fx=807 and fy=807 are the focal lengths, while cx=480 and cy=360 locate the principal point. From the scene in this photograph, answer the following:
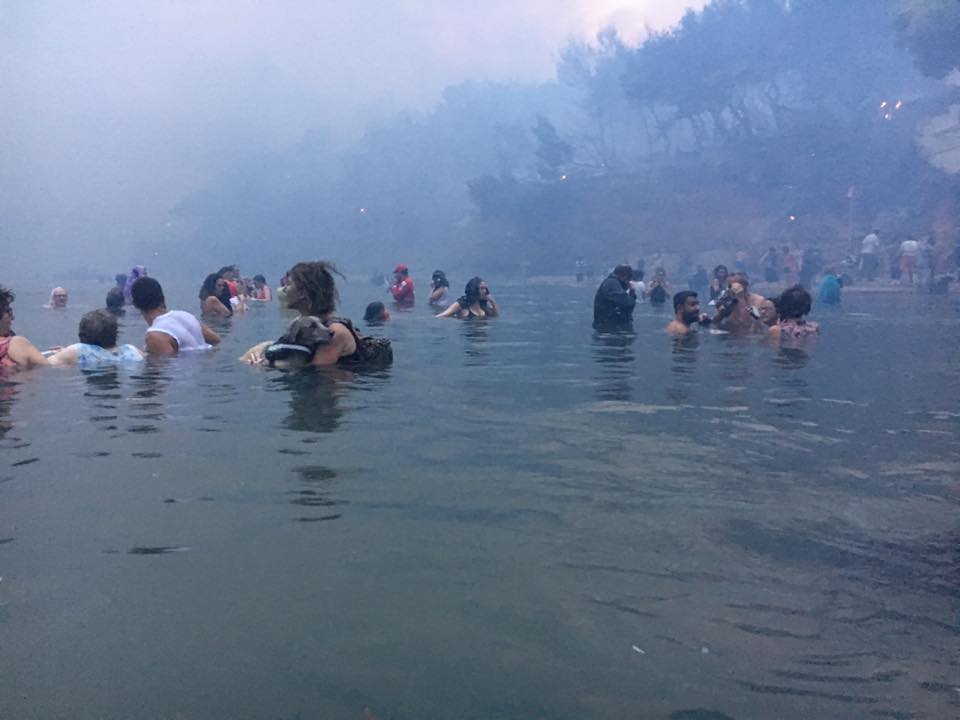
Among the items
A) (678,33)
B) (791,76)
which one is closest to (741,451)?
(678,33)

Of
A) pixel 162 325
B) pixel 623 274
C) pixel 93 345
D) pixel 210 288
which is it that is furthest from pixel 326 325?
pixel 210 288

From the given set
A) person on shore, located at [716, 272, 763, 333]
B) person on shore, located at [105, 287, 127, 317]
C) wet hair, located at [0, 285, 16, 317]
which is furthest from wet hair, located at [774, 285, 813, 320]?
person on shore, located at [105, 287, 127, 317]

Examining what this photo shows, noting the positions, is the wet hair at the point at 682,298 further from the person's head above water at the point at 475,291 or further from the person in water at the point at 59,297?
the person in water at the point at 59,297

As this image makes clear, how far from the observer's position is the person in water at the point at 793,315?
12.4 m

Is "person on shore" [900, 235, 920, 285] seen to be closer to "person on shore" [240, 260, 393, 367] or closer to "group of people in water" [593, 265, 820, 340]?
"group of people in water" [593, 265, 820, 340]

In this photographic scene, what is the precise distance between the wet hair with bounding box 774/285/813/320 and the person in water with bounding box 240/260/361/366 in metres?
7.11

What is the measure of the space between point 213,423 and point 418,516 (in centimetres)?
306

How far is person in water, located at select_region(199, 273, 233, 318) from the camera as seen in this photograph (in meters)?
17.6

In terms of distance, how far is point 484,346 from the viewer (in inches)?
511

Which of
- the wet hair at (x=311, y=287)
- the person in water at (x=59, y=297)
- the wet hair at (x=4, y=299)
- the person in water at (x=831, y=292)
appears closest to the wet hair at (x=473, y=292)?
the wet hair at (x=311, y=287)

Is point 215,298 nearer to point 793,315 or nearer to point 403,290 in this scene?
point 403,290

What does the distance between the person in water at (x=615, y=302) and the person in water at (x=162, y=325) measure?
24.9ft

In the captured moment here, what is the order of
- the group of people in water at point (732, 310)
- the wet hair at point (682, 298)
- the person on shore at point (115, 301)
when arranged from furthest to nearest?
the person on shore at point (115, 301) < the wet hair at point (682, 298) < the group of people in water at point (732, 310)

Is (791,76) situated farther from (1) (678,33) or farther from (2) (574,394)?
(2) (574,394)
